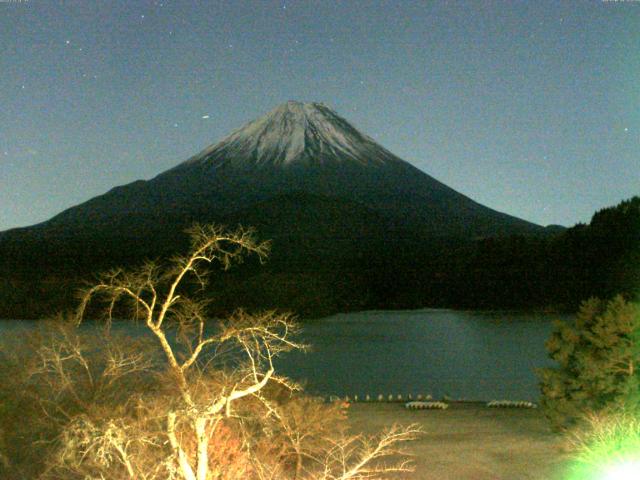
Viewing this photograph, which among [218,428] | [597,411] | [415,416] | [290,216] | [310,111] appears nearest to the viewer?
[218,428]

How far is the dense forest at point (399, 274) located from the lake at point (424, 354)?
166 cm

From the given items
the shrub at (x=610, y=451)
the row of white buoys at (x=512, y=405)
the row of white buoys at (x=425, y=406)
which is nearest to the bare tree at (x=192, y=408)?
the shrub at (x=610, y=451)

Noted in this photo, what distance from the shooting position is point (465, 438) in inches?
466

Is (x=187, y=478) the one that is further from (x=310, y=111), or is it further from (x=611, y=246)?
(x=310, y=111)

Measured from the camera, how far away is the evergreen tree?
1062 cm

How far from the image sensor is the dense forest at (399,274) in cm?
4897

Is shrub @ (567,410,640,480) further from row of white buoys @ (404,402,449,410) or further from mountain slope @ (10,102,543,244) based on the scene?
mountain slope @ (10,102,543,244)

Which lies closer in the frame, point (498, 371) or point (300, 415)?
point (300, 415)

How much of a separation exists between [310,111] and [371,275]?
98.2 ft

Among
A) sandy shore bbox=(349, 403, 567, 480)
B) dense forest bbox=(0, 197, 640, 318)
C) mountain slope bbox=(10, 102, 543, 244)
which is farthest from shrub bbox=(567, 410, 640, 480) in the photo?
mountain slope bbox=(10, 102, 543, 244)

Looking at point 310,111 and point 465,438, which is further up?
point 310,111

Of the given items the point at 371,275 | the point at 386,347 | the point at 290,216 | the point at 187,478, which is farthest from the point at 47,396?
the point at 290,216

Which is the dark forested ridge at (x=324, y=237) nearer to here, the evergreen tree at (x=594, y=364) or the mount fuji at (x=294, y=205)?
the mount fuji at (x=294, y=205)

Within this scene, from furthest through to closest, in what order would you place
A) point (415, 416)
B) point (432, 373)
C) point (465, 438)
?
point (432, 373)
point (415, 416)
point (465, 438)
